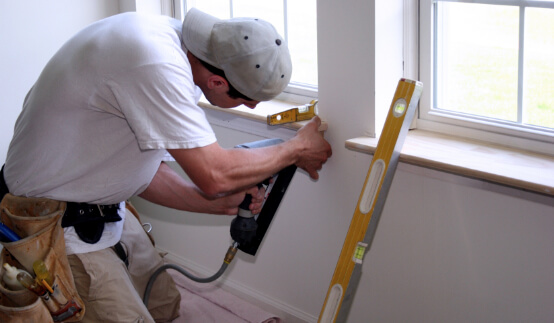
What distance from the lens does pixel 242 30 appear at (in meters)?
1.62

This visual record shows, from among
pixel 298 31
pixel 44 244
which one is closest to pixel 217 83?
pixel 44 244

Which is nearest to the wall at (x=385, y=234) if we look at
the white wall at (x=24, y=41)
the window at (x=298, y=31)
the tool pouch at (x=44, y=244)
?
the white wall at (x=24, y=41)

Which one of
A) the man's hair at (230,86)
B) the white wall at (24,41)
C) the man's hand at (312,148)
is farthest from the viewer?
the white wall at (24,41)

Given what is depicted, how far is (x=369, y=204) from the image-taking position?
1504 millimetres

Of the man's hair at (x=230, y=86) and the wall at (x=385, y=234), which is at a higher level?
the man's hair at (x=230, y=86)

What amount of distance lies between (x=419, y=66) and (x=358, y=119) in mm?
260

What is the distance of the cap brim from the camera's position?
1.65 meters

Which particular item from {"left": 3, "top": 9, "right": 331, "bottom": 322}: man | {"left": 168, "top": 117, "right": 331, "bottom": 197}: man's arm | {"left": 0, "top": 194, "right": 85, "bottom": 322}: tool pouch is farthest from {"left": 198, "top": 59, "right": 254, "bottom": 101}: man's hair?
{"left": 0, "top": 194, "right": 85, "bottom": 322}: tool pouch

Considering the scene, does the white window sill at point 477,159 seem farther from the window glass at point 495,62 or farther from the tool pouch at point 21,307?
the tool pouch at point 21,307

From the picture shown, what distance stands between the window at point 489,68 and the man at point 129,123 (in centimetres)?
45

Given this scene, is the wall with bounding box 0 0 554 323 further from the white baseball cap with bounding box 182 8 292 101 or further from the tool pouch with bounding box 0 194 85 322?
the tool pouch with bounding box 0 194 85 322

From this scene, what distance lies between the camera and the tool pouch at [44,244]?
1715 millimetres

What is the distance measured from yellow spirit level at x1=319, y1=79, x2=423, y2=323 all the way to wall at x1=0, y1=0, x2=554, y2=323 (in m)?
0.36

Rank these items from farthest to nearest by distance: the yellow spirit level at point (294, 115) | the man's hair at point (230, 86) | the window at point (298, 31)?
1. the window at point (298, 31)
2. the yellow spirit level at point (294, 115)
3. the man's hair at point (230, 86)
